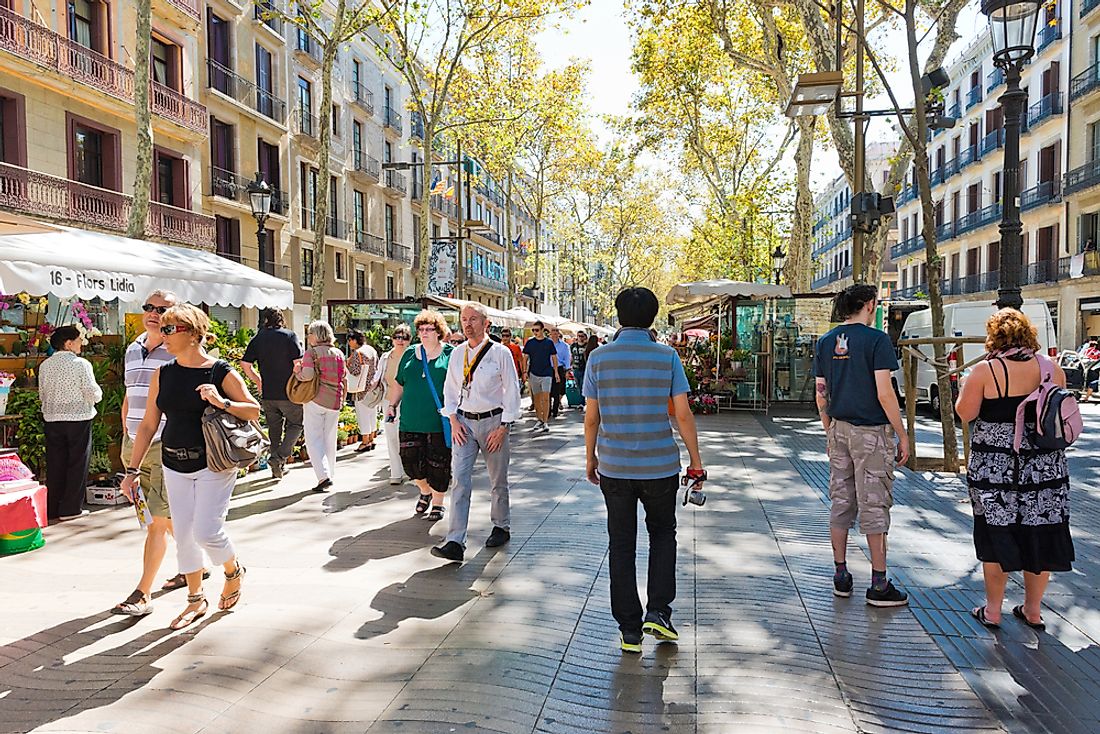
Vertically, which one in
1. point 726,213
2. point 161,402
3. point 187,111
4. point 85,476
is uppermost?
point 187,111

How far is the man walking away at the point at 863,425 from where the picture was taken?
4.54m

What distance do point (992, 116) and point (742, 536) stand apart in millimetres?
38083

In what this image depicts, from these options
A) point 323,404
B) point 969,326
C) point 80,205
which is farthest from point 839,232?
point 323,404

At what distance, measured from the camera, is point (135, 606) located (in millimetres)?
4492

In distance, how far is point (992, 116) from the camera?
37.1m

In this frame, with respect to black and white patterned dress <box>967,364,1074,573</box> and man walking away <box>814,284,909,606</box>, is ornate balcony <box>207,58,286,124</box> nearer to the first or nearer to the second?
man walking away <box>814,284,909,606</box>

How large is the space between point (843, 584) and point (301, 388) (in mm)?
5175

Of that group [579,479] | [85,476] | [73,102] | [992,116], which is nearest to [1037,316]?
[579,479]

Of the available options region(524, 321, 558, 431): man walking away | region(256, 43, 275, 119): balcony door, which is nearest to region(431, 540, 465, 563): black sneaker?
region(524, 321, 558, 431): man walking away

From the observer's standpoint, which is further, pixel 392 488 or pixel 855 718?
pixel 392 488

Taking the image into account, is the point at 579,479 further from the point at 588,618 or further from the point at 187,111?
the point at 187,111

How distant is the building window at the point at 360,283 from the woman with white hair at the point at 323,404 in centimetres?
2708

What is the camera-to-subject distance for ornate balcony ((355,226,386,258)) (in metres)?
34.8

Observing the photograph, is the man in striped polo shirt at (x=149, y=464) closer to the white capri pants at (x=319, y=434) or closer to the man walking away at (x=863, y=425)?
the white capri pants at (x=319, y=434)
